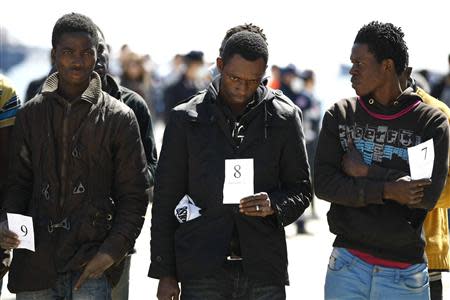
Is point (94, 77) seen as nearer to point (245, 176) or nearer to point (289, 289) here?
point (245, 176)

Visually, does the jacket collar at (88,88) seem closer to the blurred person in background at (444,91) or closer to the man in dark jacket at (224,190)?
the man in dark jacket at (224,190)

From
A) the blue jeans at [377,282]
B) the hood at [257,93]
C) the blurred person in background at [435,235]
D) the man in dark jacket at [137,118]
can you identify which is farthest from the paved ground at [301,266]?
the hood at [257,93]

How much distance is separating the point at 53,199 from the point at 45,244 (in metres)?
0.24

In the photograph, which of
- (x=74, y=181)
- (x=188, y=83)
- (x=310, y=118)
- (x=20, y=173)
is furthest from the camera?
(x=188, y=83)

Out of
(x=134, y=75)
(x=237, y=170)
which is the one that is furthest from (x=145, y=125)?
(x=134, y=75)

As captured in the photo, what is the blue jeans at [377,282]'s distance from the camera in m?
5.05

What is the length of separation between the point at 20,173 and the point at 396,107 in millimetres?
2009

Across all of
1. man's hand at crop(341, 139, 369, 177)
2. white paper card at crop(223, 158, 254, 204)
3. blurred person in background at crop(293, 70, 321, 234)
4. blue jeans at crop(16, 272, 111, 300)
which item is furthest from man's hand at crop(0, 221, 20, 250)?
blurred person in background at crop(293, 70, 321, 234)

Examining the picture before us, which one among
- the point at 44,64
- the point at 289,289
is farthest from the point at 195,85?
the point at 289,289

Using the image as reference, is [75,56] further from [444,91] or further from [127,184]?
[444,91]

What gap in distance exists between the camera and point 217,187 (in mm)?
5027

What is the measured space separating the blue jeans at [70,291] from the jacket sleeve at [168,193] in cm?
29

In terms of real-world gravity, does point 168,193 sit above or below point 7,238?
above

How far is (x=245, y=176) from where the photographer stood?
493 cm
